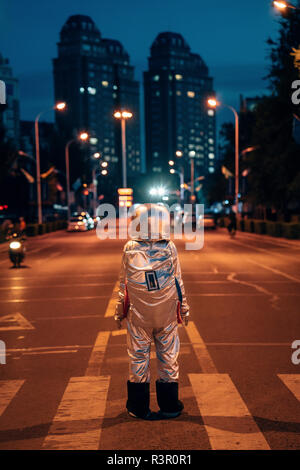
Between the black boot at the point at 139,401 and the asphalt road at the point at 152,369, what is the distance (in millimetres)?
116

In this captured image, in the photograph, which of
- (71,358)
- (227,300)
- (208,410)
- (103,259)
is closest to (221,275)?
(227,300)

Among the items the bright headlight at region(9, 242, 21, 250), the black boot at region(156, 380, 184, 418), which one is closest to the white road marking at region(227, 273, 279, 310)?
the black boot at region(156, 380, 184, 418)

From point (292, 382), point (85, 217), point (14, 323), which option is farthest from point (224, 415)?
point (85, 217)

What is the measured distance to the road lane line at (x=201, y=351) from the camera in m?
6.97

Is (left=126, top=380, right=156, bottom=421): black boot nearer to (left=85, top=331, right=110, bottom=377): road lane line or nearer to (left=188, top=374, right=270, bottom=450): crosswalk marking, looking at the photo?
(left=188, top=374, right=270, bottom=450): crosswalk marking

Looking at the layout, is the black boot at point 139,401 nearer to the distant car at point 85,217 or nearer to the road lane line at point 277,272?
the road lane line at point 277,272

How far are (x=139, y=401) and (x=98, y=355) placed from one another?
8.45ft

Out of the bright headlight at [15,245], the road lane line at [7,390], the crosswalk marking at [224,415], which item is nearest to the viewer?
the crosswalk marking at [224,415]

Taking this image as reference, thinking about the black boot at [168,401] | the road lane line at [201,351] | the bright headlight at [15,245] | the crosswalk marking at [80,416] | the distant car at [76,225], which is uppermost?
the bright headlight at [15,245]

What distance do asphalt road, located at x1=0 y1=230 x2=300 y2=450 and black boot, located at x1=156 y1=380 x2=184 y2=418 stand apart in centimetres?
9

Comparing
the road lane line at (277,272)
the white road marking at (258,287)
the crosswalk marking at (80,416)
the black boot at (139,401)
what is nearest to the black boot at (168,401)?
the black boot at (139,401)

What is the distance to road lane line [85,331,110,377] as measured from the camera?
6900 millimetres
